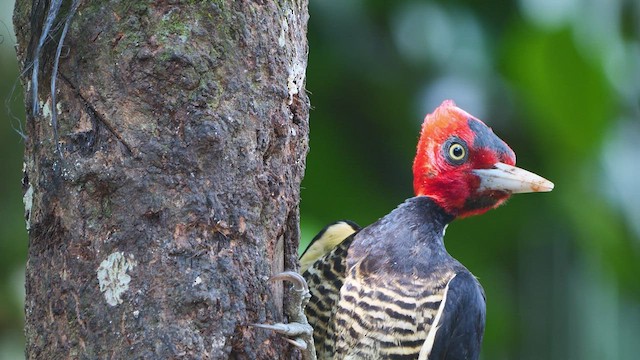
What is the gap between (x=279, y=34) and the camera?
101 inches

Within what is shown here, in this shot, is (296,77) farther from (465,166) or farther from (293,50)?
(465,166)

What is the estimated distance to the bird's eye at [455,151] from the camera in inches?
137

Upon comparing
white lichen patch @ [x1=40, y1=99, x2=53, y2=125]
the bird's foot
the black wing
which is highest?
white lichen patch @ [x1=40, y1=99, x2=53, y2=125]

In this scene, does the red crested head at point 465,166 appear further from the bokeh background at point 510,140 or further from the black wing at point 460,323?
the bokeh background at point 510,140

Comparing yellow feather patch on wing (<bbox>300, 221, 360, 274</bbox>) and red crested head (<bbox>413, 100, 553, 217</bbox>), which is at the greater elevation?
red crested head (<bbox>413, 100, 553, 217</bbox>)

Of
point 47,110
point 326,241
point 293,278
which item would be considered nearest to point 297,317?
point 293,278

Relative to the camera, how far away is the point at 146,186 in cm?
227

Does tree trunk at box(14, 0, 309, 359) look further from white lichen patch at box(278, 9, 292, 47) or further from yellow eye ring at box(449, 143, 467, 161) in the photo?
yellow eye ring at box(449, 143, 467, 161)

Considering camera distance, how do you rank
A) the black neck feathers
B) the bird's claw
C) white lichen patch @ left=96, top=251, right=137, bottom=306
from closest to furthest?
white lichen patch @ left=96, top=251, right=137, bottom=306 < the bird's claw < the black neck feathers

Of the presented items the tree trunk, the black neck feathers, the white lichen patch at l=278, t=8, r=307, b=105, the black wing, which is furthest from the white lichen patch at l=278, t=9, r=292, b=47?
the black wing

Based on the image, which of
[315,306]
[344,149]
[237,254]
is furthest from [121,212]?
[344,149]

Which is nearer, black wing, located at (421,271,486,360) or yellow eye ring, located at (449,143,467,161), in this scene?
black wing, located at (421,271,486,360)

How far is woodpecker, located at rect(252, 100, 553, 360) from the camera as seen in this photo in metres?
3.00

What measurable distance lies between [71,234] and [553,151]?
13.7 ft
